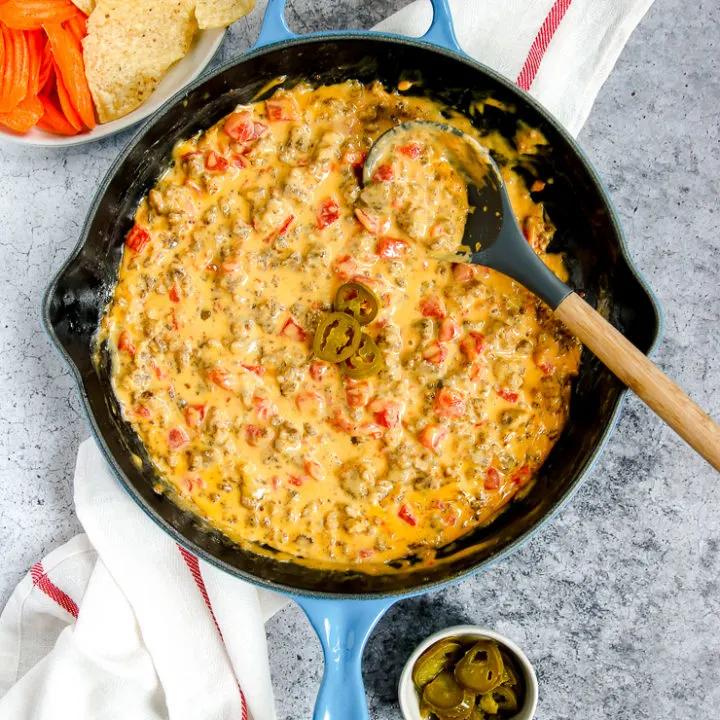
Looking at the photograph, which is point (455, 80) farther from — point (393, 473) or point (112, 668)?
point (112, 668)

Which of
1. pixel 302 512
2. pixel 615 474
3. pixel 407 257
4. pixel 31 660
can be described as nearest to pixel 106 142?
pixel 407 257

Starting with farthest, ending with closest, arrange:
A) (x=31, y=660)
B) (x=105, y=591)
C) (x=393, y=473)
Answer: (x=31, y=660) → (x=105, y=591) → (x=393, y=473)

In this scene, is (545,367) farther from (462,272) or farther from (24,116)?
(24,116)

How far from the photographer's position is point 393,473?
2703 millimetres

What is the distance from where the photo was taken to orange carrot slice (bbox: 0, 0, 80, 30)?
2781 millimetres

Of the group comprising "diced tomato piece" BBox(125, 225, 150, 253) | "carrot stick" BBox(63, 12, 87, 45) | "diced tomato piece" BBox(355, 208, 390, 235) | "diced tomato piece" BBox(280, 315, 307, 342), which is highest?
"carrot stick" BBox(63, 12, 87, 45)

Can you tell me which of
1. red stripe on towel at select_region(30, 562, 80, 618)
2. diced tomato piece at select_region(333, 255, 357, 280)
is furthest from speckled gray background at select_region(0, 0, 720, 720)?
diced tomato piece at select_region(333, 255, 357, 280)

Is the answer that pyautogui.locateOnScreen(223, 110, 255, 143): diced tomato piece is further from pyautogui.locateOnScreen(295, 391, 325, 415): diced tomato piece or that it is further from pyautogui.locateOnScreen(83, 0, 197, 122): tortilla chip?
pyautogui.locateOnScreen(295, 391, 325, 415): diced tomato piece

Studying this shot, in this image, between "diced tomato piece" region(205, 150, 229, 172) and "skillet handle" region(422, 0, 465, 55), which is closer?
"skillet handle" region(422, 0, 465, 55)

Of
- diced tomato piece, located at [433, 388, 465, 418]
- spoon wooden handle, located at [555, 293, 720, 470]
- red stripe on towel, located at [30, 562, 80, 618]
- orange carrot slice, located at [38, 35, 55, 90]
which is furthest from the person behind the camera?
red stripe on towel, located at [30, 562, 80, 618]

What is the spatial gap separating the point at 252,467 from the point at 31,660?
1.25 metres

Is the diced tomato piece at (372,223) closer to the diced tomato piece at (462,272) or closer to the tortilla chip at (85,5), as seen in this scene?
the diced tomato piece at (462,272)

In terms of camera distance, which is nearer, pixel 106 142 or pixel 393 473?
pixel 393 473

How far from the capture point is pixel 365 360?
104 inches
